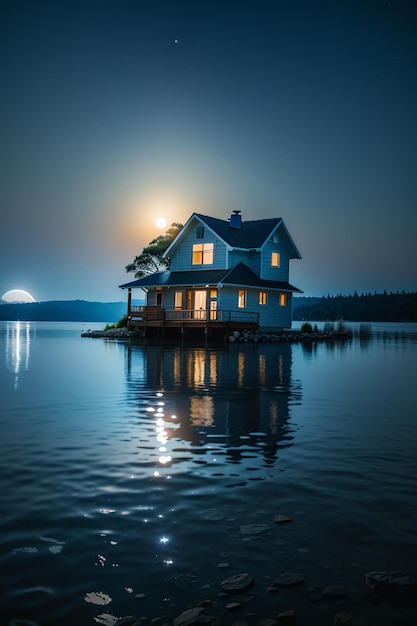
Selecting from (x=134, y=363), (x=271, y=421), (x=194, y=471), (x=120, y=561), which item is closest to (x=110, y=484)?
(x=194, y=471)

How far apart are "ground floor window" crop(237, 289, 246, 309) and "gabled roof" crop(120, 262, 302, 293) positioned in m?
1.39

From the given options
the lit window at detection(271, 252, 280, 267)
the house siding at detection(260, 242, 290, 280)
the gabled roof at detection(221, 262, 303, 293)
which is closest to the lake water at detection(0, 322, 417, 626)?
the gabled roof at detection(221, 262, 303, 293)

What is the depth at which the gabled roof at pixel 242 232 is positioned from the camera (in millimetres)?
47938

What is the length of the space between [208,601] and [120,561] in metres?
0.93

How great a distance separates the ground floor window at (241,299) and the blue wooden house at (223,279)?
0.28ft

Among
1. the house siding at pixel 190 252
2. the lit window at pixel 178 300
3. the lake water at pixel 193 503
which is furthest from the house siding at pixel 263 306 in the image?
the lake water at pixel 193 503

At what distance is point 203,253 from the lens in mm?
49125

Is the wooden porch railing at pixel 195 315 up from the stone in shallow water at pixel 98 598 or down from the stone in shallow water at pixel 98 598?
up

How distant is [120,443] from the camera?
28.7ft

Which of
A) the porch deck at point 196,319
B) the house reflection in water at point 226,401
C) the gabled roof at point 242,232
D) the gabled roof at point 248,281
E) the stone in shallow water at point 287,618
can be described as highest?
the gabled roof at point 242,232

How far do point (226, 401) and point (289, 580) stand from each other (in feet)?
29.7

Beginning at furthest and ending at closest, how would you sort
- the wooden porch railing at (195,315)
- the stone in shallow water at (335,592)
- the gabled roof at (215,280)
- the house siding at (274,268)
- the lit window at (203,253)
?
the house siding at (274,268) < the lit window at (203,253) < the wooden porch railing at (195,315) < the gabled roof at (215,280) < the stone in shallow water at (335,592)

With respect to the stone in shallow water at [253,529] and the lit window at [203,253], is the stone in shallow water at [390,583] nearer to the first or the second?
the stone in shallow water at [253,529]

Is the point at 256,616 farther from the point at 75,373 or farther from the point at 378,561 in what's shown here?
the point at 75,373
